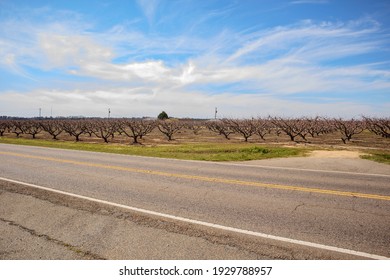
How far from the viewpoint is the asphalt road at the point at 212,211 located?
16.4ft

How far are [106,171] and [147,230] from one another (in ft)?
23.1

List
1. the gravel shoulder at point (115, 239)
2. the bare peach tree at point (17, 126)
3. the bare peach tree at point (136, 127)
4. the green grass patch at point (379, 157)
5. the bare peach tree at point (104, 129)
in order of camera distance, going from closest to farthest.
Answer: the gravel shoulder at point (115, 239)
the green grass patch at point (379, 157)
the bare peach tree at point (136, 127)
the bare peach tree at point (104, 129)
the bare peach tree at point (17, 126)

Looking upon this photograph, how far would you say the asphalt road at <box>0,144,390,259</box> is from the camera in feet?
16.4

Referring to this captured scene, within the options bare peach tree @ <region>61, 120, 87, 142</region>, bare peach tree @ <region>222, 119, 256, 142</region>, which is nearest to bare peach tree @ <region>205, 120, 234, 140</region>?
bare peach tree @ <region>222, 119, 256, 142</region>

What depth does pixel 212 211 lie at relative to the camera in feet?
22.5

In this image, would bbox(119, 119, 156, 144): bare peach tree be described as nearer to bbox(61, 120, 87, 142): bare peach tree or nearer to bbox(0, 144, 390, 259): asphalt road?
bbox(61, 120, 87, 142): bare peach tree

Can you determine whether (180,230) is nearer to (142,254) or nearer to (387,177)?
(142,254)

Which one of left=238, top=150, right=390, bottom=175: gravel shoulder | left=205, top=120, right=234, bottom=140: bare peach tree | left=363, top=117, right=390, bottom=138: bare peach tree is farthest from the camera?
left=205, top=120, right=234, bottom=140: bare peach tree

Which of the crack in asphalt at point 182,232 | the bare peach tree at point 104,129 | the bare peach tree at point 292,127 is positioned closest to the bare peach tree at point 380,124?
the bare peach tree at point 292,127

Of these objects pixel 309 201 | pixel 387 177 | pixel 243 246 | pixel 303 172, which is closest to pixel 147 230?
pixel 243 246

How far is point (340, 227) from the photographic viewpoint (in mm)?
5801

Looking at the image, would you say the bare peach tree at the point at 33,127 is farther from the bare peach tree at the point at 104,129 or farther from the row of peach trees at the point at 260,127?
the bare peach tree at the point at 104,129

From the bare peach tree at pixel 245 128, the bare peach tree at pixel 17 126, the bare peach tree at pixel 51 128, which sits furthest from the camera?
the bare peach tree at pixel 17 126

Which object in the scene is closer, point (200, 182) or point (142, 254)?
point (142, 254)
